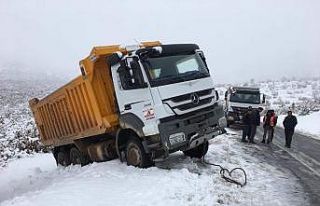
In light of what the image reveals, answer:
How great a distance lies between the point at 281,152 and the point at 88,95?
711 centimetres

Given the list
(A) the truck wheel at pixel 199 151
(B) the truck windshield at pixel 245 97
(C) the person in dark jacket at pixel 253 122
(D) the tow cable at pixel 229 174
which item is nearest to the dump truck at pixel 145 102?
(A) the truck wheel at pixel 199 151

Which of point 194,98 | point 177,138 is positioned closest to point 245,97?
point 194,98

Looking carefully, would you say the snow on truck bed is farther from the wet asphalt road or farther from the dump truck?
the dump truck

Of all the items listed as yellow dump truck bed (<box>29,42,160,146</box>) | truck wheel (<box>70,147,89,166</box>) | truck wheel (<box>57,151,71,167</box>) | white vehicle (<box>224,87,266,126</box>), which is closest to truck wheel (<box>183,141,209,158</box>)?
yellow dump truck bed (<box>29,42,160,146</box>)

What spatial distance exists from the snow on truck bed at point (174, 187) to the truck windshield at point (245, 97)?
11436mm

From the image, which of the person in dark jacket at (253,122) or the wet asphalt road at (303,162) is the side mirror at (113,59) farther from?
the person in dark jacket at (253,122)

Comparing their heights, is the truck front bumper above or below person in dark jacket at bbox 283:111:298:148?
above

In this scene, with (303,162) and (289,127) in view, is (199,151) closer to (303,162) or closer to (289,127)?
(303,162)

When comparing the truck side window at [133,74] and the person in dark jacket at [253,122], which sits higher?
the truck side window at [133,74]

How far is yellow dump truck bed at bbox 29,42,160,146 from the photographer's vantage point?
10.9 metres

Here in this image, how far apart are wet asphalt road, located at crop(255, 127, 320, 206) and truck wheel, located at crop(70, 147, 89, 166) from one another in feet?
18.6

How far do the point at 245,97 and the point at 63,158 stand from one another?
40.4 ft

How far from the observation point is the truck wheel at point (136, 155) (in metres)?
10.1

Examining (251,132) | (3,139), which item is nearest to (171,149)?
(251,132)
